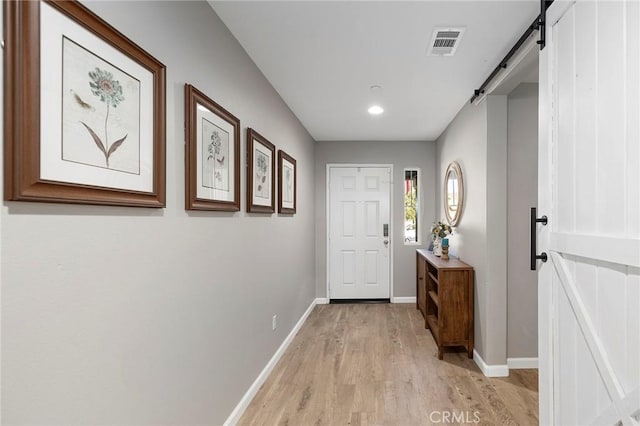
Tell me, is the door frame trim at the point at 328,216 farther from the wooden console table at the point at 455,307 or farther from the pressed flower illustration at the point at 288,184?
the wooden console table at the point at 455,307

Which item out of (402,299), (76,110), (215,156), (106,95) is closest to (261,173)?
(215,156)

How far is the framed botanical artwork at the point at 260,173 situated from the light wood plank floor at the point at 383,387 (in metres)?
1.36

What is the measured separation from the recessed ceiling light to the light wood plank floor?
2.39m

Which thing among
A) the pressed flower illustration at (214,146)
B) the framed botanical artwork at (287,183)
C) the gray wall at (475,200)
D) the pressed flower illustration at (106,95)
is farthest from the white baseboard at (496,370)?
the pressed flower illustration at (106,95)

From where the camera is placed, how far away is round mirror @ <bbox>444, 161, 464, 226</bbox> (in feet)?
11.8

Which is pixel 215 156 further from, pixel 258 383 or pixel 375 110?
pixel 375 110

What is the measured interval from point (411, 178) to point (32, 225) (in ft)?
15.8

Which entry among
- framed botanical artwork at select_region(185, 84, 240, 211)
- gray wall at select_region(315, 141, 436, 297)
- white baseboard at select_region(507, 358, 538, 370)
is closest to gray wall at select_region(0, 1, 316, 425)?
framed botanical artwork at select_region(185, 84, 240, 211)

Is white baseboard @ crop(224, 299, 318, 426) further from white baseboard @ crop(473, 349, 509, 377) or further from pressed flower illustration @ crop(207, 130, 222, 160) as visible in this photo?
white baseboard @ crop(473, 349, 509, 377)

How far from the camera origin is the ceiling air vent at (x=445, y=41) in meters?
2.07

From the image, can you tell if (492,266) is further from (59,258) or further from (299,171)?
(59,258)

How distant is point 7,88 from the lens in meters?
0.83

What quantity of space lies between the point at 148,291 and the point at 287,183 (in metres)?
2.31

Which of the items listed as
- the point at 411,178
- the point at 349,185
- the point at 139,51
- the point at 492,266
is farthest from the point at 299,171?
the point at 139,51
